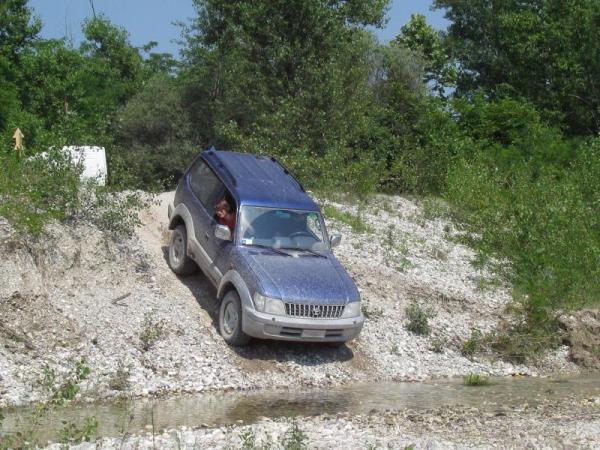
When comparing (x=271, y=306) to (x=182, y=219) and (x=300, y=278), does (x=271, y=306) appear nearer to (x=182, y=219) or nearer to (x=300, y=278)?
(x=300, y=278)

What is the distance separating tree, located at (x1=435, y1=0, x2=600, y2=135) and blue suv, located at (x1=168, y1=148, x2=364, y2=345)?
80.6 feet

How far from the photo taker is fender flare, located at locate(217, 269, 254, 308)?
13141mm

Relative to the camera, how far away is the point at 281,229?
14.5 m

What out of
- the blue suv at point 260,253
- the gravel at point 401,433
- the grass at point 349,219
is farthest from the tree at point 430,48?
the gravel at point 401,433

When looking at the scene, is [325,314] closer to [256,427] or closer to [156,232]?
[256,427]

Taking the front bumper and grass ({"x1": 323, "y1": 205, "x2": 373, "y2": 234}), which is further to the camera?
grass ({"x1": 323, "y1": 205, "x2": 373, "y2": 234})

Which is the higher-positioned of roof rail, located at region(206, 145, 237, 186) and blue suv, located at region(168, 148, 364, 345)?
roof rail, located at region(206, 145, 237, 186)

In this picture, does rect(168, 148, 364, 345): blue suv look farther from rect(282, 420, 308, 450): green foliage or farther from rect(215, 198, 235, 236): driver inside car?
rect(282, 420, 308, 450): green foliage

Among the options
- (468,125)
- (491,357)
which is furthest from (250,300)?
(468,125)

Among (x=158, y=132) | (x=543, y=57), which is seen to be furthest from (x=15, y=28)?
(x=543, y=57)

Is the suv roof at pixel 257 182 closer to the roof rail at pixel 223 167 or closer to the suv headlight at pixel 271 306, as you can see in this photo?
the roof rail at pixel 223 167

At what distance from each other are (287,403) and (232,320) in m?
1.97

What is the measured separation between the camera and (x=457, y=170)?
2644 cm

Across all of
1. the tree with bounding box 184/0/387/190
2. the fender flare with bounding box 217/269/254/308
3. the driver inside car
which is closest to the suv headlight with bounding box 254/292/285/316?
the fender flare with bounding box 217/269/254/308
